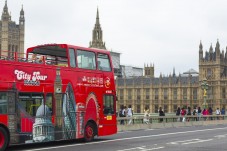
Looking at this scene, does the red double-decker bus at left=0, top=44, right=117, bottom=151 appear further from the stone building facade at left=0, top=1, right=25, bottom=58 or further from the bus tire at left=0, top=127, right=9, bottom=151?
the stone building facade at left=0, top=1, right=25, bottom=58

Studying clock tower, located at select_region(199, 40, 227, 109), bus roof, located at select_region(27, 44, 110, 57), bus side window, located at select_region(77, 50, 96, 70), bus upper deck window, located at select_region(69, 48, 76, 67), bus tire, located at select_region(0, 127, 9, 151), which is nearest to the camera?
bus tire, located at select_region(0, 127, 9, 151)

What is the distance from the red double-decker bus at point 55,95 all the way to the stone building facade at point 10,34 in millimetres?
105704

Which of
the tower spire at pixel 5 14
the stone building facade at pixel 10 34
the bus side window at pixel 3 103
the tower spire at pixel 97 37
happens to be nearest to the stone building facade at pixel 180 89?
the tower spire at pixel 97 37

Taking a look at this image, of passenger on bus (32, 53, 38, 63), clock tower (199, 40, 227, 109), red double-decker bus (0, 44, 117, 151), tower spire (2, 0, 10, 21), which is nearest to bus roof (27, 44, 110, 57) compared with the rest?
red double-decker bus (0, 44, 117, 151)

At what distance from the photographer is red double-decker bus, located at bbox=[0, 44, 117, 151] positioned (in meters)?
15.3

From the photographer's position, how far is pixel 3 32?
124688mm

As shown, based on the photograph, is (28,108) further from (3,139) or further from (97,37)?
(97,37)

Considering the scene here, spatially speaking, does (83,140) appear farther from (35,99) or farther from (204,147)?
(204,147)

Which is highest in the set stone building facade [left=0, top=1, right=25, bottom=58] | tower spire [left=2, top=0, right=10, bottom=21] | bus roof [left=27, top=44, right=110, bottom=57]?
tower spire [left=2, top=0, right=10, bottom=21]

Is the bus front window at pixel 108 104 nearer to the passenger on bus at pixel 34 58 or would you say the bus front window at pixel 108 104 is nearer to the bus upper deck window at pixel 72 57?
the bus upper deck window at pixel 72 57

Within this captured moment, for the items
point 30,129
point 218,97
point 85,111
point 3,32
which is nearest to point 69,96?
point 85,111

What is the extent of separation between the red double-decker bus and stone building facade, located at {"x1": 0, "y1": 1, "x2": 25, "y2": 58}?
106 m

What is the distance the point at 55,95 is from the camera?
17.0 meters

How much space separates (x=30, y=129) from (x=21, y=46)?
114661 mm
